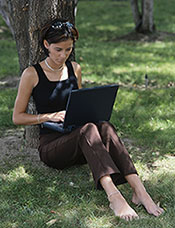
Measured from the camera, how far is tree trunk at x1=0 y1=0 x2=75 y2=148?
13.4 feet

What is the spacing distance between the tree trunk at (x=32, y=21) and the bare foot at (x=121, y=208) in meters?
1.53

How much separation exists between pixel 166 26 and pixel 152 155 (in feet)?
35.4

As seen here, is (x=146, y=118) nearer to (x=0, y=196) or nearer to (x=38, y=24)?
(x=38, y=24)

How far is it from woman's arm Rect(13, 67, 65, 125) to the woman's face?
278 mm

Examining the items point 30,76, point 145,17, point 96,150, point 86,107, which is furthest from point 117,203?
point 145,17

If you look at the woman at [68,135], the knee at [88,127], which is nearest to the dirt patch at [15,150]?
the woman at [68,135]

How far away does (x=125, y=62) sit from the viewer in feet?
29.1

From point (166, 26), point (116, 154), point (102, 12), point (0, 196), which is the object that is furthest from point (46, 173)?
point (102, 12)

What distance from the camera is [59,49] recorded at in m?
3.52

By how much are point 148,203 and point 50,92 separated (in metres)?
1.42

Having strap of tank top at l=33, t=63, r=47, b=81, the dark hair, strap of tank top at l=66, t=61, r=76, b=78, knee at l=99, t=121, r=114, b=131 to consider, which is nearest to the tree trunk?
strap of tank top at l=66, t=61, r=76, b=78

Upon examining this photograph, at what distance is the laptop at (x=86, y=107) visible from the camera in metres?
3.40

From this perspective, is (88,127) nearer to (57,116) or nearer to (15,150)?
(57,116)

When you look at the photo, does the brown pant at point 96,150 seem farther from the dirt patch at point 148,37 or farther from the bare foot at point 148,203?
the dirt patch at point 148,37
